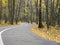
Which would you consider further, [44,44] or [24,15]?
[24,15]

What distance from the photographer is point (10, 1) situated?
63562 millimetres

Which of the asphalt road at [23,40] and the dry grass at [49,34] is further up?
the asphalt road at [23,40]

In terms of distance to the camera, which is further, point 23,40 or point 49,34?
point 49,34

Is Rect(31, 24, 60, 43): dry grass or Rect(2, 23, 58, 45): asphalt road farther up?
Rect(2, 23, 58, 45): asphalt road

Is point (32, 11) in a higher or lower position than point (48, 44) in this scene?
lower

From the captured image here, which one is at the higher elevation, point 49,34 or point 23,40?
point 23,40

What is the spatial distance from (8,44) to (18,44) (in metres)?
0.61

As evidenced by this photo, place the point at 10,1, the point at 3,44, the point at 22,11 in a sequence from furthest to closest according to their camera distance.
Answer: the point at 22,11 < the point at 10,1 < the point at 3,44

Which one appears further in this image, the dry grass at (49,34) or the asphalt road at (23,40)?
the dry grass at (49,34)

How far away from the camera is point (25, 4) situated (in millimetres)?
110625

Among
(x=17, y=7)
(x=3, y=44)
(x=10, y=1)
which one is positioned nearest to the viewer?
(x=3, y=44)

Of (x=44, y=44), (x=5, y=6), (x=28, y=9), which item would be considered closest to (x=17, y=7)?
(x=5, y=6)

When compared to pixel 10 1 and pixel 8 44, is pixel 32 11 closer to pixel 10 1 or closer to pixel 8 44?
pixel 10 1

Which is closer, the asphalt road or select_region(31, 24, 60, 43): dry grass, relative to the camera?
the asphalt road
